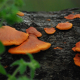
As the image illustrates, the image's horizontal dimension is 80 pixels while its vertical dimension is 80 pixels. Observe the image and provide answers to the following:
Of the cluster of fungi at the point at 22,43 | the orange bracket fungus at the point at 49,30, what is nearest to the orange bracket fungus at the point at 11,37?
the cluster of fungi at the point at 22,43

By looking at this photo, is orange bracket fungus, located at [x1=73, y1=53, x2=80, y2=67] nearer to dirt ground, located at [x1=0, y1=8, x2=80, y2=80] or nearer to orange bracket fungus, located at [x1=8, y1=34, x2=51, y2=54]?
dirt ground, located at [x1=0, y1=8, x2=80, y2=80]

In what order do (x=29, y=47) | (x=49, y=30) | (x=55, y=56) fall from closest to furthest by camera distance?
(x=29, y=47)
(x=55, y=56)
(x=49, y=30)

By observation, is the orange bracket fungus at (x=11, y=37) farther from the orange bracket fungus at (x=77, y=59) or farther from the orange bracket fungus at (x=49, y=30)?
the orange bracket fungus at (x=77, y=59)

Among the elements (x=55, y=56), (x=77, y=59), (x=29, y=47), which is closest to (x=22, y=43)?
(x=29, y=47)

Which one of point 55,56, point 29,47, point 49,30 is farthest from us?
point 49,30

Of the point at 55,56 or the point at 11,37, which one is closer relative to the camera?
the point at 11,37

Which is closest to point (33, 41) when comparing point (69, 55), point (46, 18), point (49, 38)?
point (49, 38)

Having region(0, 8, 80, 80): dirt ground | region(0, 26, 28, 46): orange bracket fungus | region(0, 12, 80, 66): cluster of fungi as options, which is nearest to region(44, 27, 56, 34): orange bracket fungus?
region(0, 8, 80, 80): dirt ground

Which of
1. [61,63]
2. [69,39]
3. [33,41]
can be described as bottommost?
[61,63]

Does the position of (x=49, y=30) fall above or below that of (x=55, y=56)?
above

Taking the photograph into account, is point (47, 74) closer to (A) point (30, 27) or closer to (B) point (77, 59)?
(B) point (77, 59)

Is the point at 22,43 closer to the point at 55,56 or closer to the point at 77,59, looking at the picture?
the point at 55,56
